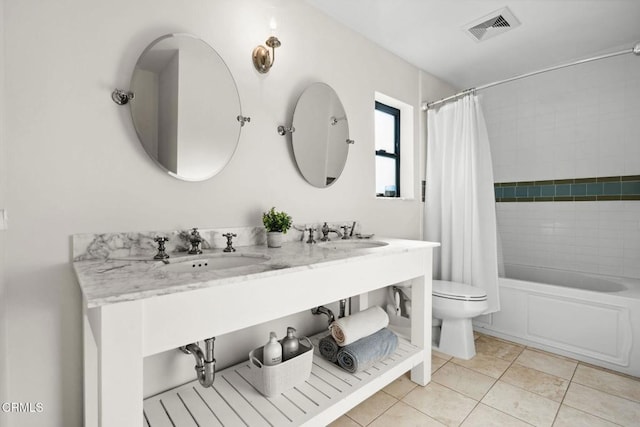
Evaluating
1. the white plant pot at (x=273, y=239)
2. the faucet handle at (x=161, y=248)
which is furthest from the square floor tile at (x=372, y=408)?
the faucet handle at (x=161, y=248)

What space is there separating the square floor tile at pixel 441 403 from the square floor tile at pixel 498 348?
0.68 m

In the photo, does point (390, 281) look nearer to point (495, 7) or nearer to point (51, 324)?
point (51, 324)

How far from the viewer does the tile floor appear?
1545mm

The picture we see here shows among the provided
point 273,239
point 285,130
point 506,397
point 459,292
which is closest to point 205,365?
point 273,239

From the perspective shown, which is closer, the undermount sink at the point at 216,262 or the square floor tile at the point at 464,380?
the undermount sink at the point at 216,262

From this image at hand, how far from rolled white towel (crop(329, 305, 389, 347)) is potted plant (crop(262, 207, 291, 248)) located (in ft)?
1.78

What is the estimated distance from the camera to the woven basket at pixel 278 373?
1333 millimetres

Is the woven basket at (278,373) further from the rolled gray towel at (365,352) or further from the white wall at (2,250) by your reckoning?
the white wall at (2,250)

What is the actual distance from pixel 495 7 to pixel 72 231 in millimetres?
2572

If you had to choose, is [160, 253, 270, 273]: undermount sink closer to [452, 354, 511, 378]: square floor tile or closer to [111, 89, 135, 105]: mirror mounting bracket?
[111, 89, 135, 105]: mirror mounting bracket

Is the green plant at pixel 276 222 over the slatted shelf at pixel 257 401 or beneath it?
over

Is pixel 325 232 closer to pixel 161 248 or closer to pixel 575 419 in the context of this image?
pixel 161 248

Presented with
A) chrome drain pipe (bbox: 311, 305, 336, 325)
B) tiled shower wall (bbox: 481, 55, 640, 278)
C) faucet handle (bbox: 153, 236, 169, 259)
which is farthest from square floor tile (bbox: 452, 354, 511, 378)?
faucet handle (bbox: 153, 236, 169, 259)

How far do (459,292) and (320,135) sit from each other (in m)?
1.46
